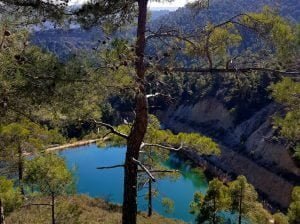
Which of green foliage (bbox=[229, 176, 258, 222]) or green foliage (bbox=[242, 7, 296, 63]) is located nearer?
green foliage (bbox=[242, 7, 296, 63])

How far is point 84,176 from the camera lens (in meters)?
39.0

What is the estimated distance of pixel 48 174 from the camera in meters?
15.0

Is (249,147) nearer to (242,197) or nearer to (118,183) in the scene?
(118,183)

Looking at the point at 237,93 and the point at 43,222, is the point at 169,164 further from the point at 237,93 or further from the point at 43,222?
the point at 43,222

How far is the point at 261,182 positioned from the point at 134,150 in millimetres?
30831

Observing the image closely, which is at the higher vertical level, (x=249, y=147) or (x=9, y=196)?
(x=9, y=196)

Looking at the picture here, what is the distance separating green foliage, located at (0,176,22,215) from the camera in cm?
1511

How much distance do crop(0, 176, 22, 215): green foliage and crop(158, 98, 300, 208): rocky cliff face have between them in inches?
Result: 553

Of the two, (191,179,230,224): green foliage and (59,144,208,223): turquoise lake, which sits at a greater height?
(191,179,230,224): green foliage

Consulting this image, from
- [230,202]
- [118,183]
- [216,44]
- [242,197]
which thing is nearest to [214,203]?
[230,202]

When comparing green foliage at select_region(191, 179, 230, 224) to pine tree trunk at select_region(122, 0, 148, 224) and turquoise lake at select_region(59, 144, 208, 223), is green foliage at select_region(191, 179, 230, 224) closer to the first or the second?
turquoise lake at select_region(59, 144, 208, 223)

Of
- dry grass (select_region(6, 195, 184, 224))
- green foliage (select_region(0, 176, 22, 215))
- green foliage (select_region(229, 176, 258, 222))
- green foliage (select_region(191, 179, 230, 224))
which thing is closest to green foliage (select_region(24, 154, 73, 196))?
green foliage (select_region(0, 176, 22, 215))

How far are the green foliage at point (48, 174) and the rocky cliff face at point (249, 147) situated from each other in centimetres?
1351

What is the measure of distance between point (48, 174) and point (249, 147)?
29.7m
